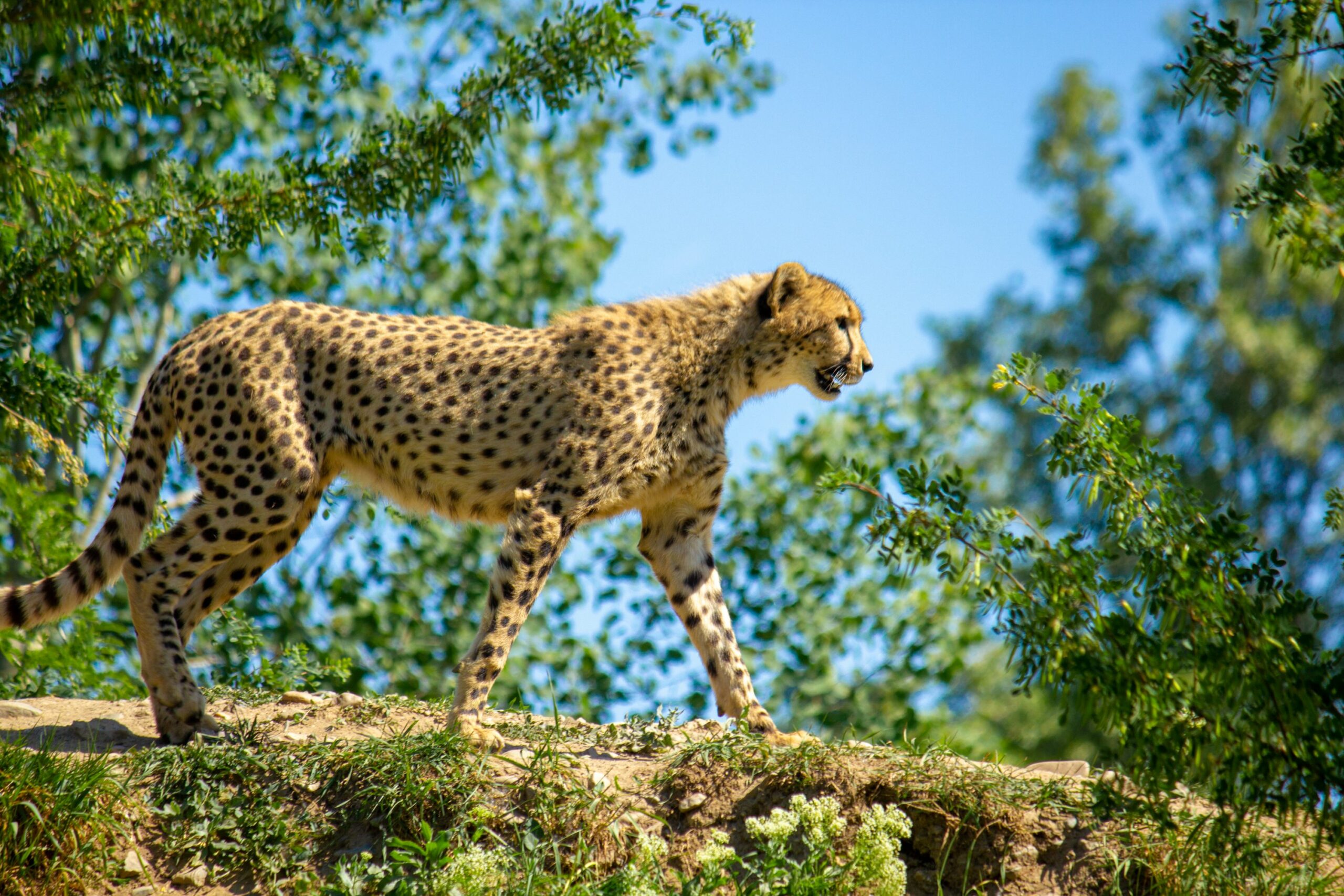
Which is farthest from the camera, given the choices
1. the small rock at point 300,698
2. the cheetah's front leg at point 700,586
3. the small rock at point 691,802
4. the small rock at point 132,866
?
the small rock at point 300,698

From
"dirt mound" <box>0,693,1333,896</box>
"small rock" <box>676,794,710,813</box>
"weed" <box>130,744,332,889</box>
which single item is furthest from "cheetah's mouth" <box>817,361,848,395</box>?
"weed" <box>130,744,332,889</box>

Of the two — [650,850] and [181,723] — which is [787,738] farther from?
[181,723]

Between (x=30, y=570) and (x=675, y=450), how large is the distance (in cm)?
517

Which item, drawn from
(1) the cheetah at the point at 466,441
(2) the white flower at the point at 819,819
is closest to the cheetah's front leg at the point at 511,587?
(1) the cheetah at the point at 466,441

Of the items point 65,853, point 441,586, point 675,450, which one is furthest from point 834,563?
Result: point 65,853

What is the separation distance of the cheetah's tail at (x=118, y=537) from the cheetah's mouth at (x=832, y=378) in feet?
9.31

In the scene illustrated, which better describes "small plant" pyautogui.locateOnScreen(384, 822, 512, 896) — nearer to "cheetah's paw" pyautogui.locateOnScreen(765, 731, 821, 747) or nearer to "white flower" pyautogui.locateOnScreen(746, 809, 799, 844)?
"white flower" pyautogui.locateOnScreen(746, 809, 799, 844)

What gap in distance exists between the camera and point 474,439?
5.29m

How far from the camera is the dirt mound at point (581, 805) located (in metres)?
4.11

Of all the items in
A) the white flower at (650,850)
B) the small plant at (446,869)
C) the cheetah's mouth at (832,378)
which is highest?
the cheetah's mouth at (832,378)

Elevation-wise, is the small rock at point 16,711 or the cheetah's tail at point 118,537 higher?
the cheetah's tail at point 118,537

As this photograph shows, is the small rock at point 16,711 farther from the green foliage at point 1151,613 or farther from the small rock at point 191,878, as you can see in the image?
the green foliage at point 1151,613

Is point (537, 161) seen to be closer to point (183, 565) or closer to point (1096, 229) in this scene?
point (183, 565)

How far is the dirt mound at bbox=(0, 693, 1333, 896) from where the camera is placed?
4105 mm
